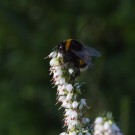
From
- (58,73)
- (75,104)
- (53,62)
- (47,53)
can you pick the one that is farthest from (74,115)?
(47,53)

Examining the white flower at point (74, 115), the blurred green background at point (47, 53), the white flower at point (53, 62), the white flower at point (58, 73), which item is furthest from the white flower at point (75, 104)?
the blurred green background at point (47, 53)

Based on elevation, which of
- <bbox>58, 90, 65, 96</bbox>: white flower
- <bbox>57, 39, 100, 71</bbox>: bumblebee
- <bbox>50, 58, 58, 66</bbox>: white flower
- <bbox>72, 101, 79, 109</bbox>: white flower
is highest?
<bbox>57, 39, 100, 71</bbox>: bumblebee

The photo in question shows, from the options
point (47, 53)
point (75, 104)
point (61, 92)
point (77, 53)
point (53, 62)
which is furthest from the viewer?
point (47, 53)

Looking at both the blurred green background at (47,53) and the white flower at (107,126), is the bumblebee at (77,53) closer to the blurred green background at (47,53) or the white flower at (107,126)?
the white flower at (107,126)

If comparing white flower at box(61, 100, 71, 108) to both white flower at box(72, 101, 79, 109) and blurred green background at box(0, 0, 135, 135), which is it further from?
blurred green background at box(0, 0, 135, 135)

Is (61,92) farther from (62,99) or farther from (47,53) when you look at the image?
(47,53)

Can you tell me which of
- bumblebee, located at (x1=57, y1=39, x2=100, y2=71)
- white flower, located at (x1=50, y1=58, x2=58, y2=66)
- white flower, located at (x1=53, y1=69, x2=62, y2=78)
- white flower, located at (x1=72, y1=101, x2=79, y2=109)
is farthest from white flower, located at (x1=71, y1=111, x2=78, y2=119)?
bumblebee, located at (x1=57, y1=39, x2=100, y2=71)
